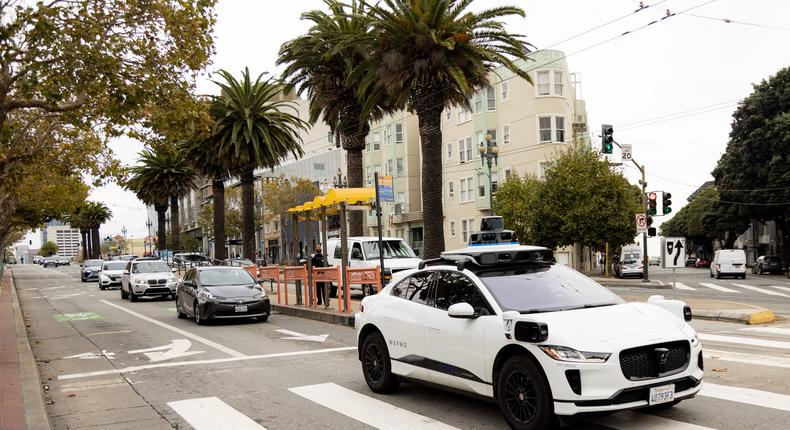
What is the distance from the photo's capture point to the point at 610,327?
19.9 ft

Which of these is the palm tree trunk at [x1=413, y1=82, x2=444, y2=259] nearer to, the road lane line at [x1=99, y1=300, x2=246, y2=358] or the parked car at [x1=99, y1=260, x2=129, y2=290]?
the road lane line at [x1=99, y1=300, x2=246, y2=358]

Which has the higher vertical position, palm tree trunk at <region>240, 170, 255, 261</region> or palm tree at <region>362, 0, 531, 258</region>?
palm tree at <region>362, 0, 531, 258</region>

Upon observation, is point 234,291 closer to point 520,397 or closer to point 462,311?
point 462,311

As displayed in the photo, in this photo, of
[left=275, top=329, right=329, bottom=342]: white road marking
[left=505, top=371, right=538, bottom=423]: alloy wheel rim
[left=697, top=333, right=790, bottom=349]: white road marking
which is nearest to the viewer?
[left=505, top=371, right=538, bottom=423]: alloy wheel rim

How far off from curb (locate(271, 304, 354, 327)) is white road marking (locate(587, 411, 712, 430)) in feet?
33.2

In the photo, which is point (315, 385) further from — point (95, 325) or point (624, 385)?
point (95, 325)

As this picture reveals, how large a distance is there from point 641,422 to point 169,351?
922 cm

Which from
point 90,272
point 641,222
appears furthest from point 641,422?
point 90,272

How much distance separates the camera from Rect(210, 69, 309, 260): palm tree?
112ft

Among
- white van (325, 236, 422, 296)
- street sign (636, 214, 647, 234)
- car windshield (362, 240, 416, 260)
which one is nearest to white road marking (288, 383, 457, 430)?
white van (325, 236, 422, 296)

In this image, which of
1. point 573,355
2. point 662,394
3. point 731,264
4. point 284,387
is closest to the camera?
point 573,355

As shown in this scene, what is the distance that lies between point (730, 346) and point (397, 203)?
169 ft

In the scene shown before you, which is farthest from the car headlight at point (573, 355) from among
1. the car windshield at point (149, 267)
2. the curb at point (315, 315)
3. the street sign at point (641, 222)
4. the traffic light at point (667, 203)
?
the street sign at point (641, 222)

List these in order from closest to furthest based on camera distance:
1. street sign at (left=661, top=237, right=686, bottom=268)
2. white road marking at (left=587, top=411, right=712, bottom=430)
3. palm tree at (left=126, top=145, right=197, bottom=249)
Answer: white road marking at (left=587, top=411, right=712, bottom=430) → street sign at (left=661, top=237, right=686, bottom=268) → palm tree at (left=126, top=145, right=197, bottom=249)
